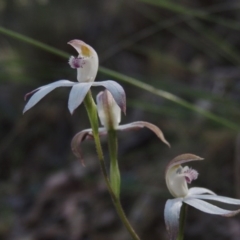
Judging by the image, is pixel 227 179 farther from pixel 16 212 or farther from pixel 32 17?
pixel 32 17

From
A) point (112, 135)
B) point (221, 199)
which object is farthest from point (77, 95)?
point (221, 199)

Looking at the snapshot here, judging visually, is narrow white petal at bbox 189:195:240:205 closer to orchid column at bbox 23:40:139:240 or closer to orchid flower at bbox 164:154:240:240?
orchid flower at bbox 164:154:240:240

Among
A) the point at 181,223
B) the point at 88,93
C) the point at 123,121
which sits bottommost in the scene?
the point at 123,121

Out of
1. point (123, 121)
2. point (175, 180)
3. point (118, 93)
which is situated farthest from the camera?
point (123, 121)

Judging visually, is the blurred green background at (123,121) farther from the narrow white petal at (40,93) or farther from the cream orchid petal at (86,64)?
the narrow white petal at (40,93)

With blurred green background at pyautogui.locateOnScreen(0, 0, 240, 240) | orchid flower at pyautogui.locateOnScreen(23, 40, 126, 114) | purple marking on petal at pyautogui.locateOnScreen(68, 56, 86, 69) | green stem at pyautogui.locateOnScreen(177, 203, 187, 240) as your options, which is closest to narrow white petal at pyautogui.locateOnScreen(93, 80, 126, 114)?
orchid flower at pyautogui.locateOnScreen(23, 40, 126, 114)

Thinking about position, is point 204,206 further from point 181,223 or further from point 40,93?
point 40,93

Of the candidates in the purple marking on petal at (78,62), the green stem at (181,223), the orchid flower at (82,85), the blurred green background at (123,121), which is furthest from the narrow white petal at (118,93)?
the blurred green background at (123,121)
